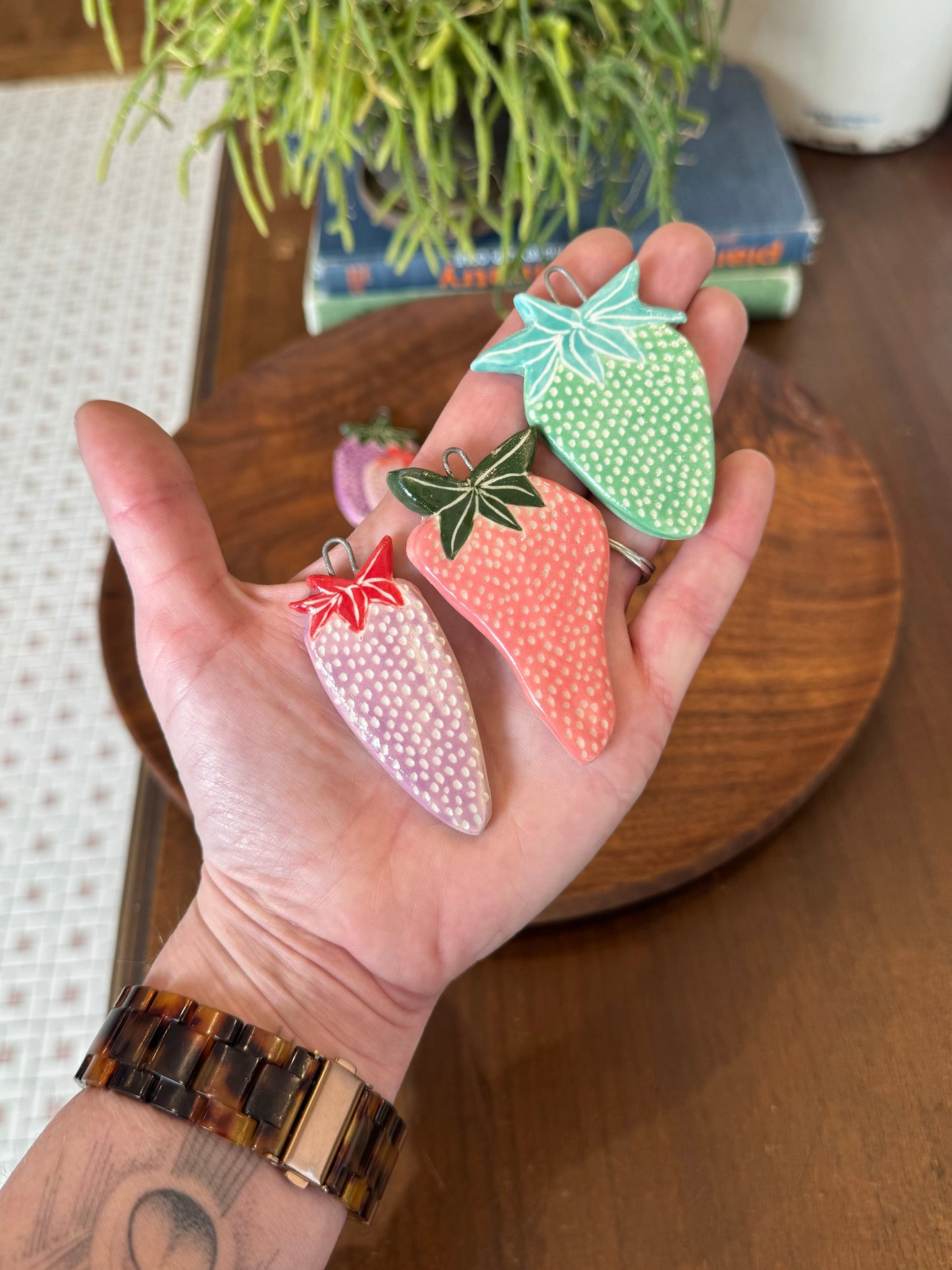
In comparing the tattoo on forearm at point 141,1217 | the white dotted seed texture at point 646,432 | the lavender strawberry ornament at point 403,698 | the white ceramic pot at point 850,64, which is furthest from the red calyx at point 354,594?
the white ceramic pot at point 850,64

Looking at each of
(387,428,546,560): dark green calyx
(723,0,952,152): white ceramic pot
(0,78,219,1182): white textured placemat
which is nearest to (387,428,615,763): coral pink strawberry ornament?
(387,428,546,560): dark green calyx

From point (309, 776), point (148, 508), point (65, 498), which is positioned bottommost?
point (65, 498)

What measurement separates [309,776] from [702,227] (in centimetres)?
65

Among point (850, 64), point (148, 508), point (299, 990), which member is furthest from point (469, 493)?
point (850, 64)

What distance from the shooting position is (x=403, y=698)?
0.57 metres

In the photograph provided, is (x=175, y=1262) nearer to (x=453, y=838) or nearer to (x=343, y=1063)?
(x=343, y=1063)

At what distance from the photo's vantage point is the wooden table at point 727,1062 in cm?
55

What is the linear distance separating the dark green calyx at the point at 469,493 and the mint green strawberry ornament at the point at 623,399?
42 millimetres

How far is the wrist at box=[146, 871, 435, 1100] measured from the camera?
1.82 ft

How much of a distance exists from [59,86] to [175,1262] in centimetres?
153

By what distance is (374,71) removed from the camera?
0.71 meters

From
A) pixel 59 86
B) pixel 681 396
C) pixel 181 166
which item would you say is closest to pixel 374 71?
pixel 181 166

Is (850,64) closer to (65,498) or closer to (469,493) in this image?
(469,493)

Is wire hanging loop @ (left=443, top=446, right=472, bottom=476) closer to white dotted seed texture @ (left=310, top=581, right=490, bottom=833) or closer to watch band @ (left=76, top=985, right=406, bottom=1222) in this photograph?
white dotted seed texture @ (left=310, top=581, right=490, bottom=833)
